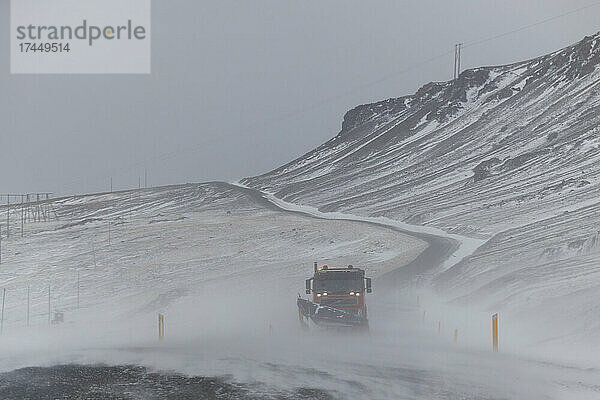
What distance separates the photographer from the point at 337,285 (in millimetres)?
24391

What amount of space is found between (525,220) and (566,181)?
20095 millimetres

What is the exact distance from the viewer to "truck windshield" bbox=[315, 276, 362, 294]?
24234 mm

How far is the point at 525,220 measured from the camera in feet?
225

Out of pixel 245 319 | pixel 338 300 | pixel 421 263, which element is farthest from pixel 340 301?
pixel 421 263

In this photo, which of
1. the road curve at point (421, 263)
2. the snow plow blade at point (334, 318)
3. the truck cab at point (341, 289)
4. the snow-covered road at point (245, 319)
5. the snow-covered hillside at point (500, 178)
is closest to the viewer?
the snow-covered road at point (245, 319)

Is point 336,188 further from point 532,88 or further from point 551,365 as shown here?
point 551,365

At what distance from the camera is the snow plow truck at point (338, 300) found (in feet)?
77.3

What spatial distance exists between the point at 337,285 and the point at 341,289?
0.74 feet

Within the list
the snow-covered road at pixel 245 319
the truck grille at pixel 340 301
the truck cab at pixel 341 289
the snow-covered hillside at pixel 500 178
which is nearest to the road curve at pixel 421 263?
the snow-covered road at pixel 245 319

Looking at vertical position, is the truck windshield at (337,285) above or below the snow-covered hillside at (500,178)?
below

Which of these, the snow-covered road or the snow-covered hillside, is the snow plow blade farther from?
the snow-covered hillside

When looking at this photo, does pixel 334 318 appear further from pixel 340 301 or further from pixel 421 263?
pixel 421 263

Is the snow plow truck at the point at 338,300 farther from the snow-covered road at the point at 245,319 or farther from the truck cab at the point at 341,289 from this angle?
the snow-covered road at the point at 245,319

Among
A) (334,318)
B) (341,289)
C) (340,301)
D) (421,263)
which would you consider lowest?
(334,318)
